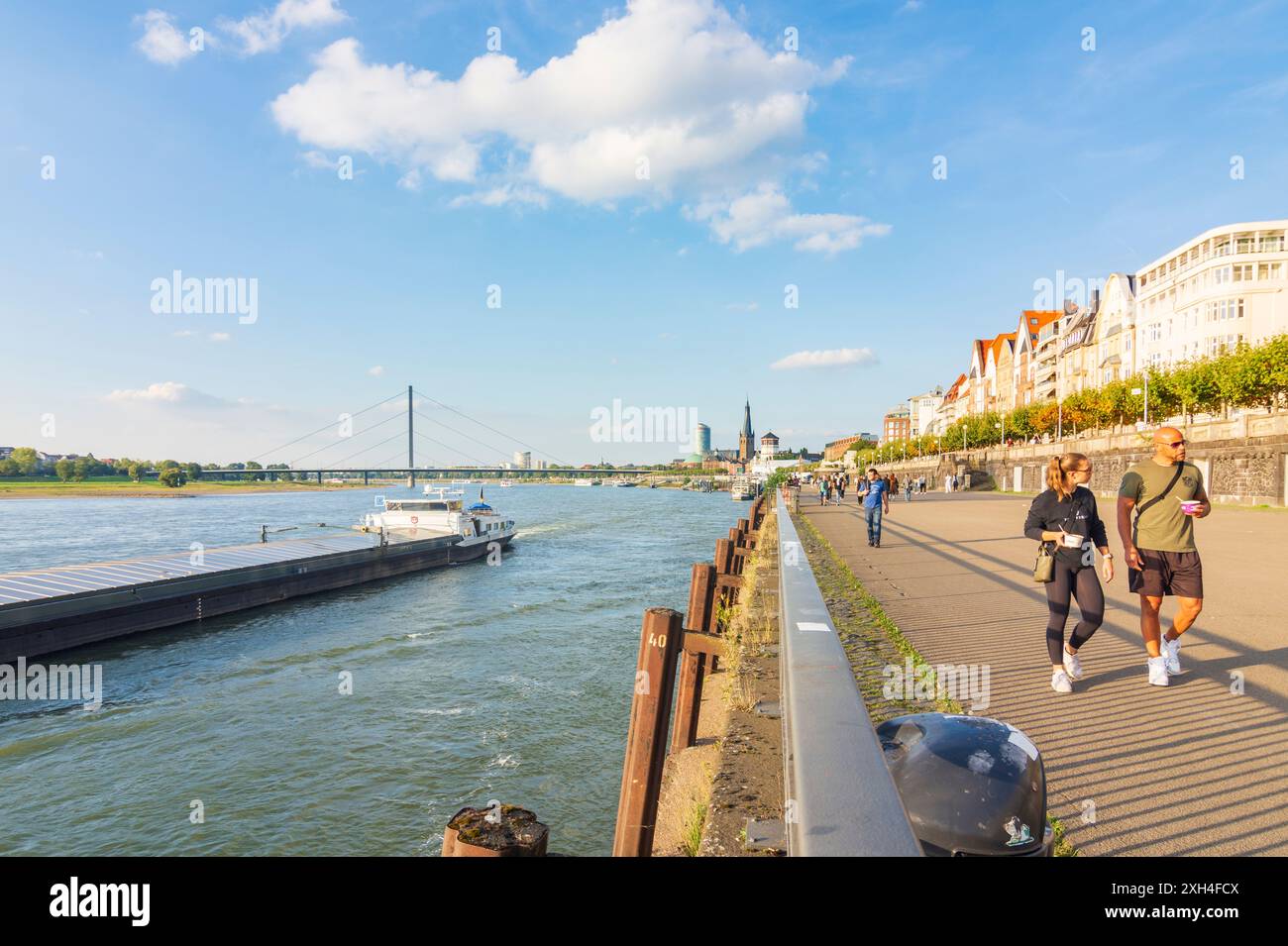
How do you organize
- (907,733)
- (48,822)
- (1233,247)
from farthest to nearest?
(1233,247), (48,822), (907,733)

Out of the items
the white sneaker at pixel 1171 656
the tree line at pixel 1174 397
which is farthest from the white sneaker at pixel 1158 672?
the tree line at pixel 1174 397

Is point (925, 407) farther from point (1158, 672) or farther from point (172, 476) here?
point (1158, 672)

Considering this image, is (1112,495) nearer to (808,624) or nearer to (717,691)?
(717,691)

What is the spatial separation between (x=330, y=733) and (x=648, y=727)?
7.47m

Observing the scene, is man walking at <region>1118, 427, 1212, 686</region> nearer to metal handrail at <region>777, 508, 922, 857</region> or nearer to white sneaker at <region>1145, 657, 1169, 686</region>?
white sneaker at <region>1145, 657, 1169, 686</region>

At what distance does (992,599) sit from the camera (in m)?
9.62

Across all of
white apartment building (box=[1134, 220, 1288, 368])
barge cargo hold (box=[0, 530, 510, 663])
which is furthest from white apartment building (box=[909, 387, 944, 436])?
barge cargo hold (box=[0, 530, 510, 663])

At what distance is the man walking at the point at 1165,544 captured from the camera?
5.59 meters

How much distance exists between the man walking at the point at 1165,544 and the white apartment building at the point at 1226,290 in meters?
50.9

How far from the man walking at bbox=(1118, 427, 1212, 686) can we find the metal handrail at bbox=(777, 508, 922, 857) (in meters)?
3.96

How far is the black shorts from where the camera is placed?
5648 mm

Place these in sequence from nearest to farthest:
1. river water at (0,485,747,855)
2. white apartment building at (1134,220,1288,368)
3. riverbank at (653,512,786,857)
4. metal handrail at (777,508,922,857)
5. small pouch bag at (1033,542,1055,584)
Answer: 1. metal handrail at (777,508,922,857)
2. riverbank at (653,512,786,857)
3. small pouch bag at (1033,542,1055,584)
4. river water at (0,485,747,855)
5. white apartment building at (1134,220,1288,368)

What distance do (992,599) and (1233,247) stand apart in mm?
57056
